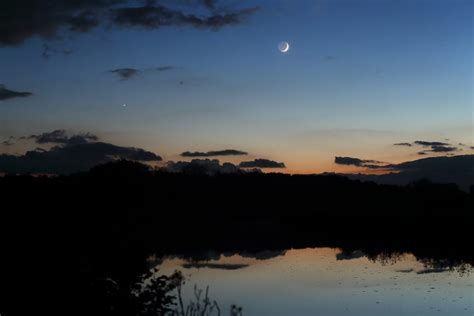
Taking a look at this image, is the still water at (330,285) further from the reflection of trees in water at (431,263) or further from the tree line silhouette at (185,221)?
the tree line silhouette at (185,221)

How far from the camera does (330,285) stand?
28.1 meters

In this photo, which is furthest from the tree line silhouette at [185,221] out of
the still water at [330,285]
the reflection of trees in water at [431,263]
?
the still water at [330,285]

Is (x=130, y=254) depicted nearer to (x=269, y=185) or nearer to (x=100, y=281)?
(x=100, y=281)

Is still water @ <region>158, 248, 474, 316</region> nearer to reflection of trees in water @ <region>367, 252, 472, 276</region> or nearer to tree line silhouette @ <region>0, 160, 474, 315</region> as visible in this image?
reflection of trees in water @ <region>367, 252, 472, 276</region>

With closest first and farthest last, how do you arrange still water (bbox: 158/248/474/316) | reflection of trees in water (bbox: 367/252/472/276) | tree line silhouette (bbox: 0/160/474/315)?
1. tree line silhouette (bbox: 0/160/474/315)
2. still water (bbox: 158/248/474/316)
3. reflection of trees in water (bbox: 367/252/472/276)

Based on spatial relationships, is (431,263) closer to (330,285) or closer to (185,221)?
(330,285)

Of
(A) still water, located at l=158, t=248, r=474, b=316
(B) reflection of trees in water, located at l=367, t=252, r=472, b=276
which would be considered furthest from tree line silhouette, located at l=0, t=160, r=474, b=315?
(A) still water, located at l=158, t=248, r=474, b=316

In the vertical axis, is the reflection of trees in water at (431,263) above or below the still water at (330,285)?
above

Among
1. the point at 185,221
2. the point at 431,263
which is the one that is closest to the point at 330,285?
the point at 431,263

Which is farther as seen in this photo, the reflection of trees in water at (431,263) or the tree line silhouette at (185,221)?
the reflection of trees in water at (431,263)

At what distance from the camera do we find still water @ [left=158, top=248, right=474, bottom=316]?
22859 mm

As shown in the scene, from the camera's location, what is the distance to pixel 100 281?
848cm

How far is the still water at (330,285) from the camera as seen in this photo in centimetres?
2286

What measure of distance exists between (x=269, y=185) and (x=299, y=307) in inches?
2990
